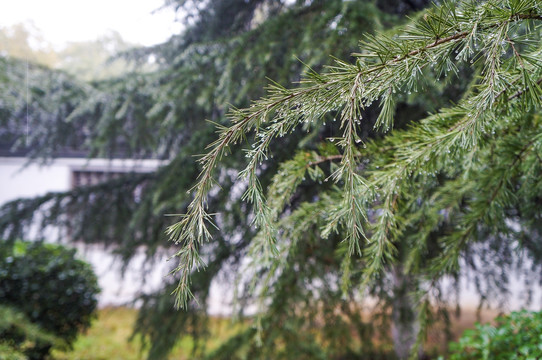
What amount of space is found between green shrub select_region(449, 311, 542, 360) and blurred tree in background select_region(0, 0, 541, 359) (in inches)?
10.2

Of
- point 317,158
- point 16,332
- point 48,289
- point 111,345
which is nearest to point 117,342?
point 111,345

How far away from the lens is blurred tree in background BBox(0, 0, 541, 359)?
2.99 ft

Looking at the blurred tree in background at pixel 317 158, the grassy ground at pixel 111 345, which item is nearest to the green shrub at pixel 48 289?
the grassy ground at pixel 111 345

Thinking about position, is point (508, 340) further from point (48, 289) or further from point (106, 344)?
point (106, 344)

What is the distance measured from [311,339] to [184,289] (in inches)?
99.2

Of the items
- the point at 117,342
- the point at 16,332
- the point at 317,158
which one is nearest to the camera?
the point at 317,158

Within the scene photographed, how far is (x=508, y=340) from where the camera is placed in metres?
1.48

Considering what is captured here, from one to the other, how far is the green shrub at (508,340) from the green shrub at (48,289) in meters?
3.91

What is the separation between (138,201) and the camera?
3994mm

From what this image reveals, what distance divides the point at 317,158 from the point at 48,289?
14.2 ft

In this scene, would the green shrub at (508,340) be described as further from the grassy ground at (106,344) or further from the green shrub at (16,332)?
the grassy ground at (106,344)

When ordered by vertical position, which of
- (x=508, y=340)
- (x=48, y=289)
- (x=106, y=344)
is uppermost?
(x=508, y=340)

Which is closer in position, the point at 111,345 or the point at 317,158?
the point at 317,158

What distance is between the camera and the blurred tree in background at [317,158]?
0.91 meters
